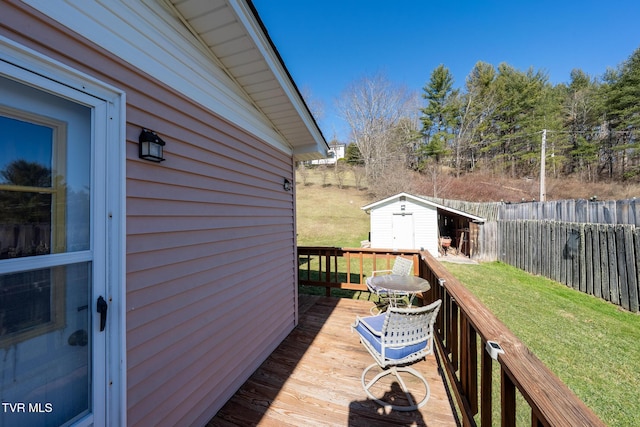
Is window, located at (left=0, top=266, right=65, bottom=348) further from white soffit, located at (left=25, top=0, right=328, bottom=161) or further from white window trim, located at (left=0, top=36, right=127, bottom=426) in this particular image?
white soffit, located at (left=25, top=0, right=328, bottom=161)

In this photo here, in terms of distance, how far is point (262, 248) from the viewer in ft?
10.3

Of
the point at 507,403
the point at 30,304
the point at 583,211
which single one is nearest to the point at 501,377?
the point at 507,403

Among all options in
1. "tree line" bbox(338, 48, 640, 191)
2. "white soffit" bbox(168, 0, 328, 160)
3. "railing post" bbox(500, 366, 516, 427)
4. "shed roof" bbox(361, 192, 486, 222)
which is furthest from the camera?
"tree line" bbox(338, 48, 640, 191)

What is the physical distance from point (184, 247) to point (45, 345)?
0.89 meters

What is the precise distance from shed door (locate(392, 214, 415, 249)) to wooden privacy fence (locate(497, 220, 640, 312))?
413cm

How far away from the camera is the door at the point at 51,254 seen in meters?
1.08

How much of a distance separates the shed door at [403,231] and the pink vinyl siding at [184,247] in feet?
34.8

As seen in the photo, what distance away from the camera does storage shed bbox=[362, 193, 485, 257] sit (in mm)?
12367

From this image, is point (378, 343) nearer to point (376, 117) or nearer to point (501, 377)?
point (501, 377)

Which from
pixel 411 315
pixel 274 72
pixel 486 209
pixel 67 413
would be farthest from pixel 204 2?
pixel 486 209

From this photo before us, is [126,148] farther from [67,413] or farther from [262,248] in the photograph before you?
[262,248]

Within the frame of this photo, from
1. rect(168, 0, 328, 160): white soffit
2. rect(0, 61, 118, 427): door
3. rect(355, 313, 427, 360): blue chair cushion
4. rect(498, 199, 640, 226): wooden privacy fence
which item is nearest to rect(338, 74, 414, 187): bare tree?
rect(498, 199, 640, 226): wooden privacy fence

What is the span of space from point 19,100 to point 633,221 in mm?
9346

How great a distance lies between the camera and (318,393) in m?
2.49
